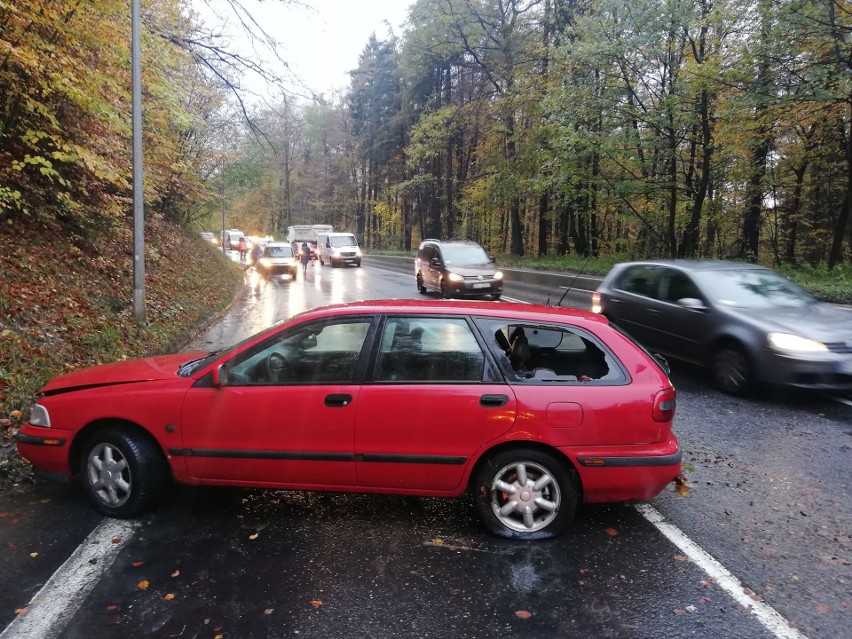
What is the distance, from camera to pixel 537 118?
29719 millimetres

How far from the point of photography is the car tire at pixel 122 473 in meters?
3.85

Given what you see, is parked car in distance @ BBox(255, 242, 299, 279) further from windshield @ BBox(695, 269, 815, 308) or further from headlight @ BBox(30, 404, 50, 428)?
headlight @ BBox(30, 404, 50, 428)

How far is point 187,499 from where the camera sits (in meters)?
4.15

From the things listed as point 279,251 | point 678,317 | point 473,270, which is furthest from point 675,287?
point 279,251

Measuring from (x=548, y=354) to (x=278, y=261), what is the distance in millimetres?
24299

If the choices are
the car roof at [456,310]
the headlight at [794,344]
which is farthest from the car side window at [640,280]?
the car roof at [456,310]

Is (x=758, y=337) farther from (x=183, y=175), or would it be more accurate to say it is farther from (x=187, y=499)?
(x=183, y=175)

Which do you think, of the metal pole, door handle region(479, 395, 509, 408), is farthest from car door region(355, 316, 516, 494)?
the metal pole

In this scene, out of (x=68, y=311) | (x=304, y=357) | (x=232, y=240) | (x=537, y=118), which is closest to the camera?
(x=304, y=357)

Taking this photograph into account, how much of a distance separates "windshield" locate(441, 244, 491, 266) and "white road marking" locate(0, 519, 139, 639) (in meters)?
14.2

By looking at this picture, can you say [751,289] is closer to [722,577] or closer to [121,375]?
[722,577]

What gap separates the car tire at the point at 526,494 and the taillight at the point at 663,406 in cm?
66

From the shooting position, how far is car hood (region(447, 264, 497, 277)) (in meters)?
16.7

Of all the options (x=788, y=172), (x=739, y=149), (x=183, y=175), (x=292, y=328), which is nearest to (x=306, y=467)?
(x=292, y=328)
